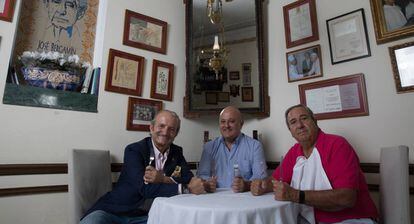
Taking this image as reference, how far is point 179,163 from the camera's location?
1867mm

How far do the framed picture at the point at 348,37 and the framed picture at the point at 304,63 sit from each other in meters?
0.12

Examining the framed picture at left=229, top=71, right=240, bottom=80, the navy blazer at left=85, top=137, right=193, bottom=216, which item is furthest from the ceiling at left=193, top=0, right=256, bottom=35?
the navy blazer at left=85, top=137, right=193, bottom=216

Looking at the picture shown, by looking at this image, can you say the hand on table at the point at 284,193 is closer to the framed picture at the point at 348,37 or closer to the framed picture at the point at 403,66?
the framed picture at the point at 403,66

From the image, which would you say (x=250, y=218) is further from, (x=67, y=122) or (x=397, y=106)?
(x=67, y=122)

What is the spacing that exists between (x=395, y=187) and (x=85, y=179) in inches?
73.6

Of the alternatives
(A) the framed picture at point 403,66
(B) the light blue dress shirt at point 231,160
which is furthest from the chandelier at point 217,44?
(A) the framed picture at point 403,66

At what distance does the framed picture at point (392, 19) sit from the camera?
1842 millimetres

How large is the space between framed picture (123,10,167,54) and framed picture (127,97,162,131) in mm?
520

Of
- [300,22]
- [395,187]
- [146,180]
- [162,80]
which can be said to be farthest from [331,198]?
[162,80]

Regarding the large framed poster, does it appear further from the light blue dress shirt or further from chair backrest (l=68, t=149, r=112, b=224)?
the light blue dress shirt

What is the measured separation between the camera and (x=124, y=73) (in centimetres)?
234

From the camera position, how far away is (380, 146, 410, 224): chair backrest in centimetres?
133

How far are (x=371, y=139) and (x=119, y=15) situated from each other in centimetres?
231

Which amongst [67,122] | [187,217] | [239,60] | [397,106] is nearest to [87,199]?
[67,122]
